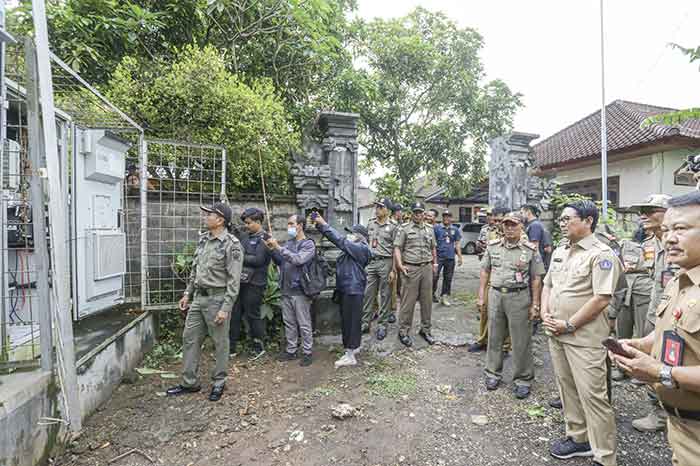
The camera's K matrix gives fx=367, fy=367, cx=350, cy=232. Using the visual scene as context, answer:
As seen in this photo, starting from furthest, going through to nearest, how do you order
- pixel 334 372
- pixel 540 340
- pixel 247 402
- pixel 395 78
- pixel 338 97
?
pixel 395 78, pixel 338 97, pixel 540 340, pixel 334 372, pixel 247 402

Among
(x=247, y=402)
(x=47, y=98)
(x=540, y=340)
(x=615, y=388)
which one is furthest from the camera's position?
(x=540, y=340)

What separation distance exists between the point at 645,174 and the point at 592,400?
10977 mm

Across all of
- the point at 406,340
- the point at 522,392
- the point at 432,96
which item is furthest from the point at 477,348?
the point at 432,96

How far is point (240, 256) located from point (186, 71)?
10.4ft

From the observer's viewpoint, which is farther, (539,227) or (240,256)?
(539,227)

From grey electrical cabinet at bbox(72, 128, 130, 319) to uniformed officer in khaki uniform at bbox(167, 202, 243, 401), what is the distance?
1357 millimetres

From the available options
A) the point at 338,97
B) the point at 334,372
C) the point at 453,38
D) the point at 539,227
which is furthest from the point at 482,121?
the point at 334,372

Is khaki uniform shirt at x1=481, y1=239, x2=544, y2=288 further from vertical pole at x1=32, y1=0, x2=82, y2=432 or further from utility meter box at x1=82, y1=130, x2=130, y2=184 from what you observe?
utility meter box at x1=82, y1=130, x2=130, y2=184

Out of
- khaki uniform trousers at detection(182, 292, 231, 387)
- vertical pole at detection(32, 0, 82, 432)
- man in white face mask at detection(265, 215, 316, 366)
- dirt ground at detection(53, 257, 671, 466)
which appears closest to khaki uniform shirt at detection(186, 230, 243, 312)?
khaki uniform trousers at detection(182, 292, 231, 387)

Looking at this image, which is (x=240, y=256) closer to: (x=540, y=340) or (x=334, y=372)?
(x=334, y=372)

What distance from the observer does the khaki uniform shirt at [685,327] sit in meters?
1.42

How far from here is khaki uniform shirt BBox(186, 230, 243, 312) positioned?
11.6 feet

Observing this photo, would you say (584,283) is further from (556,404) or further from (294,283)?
(294,283)

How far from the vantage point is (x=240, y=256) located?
3652 millimetres
